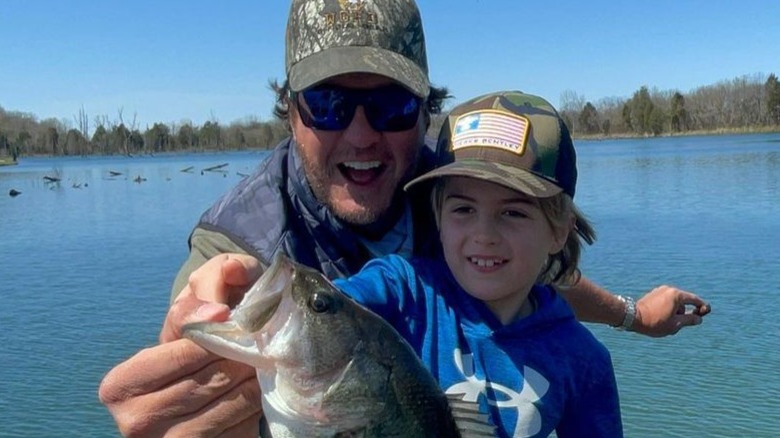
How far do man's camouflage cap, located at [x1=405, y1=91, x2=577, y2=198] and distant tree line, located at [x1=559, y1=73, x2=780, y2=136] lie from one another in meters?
117

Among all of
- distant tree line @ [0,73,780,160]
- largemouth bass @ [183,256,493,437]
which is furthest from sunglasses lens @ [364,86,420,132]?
distant tree line @ [0,73,780,160]

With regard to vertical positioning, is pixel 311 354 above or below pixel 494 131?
below

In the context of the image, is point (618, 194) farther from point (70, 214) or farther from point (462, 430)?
point (462, 430)

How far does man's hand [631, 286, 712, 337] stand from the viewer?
17.1ft

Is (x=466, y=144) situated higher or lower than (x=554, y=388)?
higher

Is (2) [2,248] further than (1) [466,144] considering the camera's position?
Yes

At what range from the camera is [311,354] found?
6.85 feet

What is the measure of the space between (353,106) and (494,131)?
74 cm

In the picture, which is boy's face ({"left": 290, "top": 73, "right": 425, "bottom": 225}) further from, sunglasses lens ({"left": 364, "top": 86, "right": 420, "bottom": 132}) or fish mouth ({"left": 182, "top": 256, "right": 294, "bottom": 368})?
fish mouth ({"left": 182, "top": 256, "right": 294, "bottom": 368})

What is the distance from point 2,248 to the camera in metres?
24.7

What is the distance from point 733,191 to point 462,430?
3054 centimetres

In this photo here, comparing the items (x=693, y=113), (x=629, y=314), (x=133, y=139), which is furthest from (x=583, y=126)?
(x=629, y=314)

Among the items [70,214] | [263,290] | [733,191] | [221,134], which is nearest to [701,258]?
[733,191]

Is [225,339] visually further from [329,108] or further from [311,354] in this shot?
[329,108]
